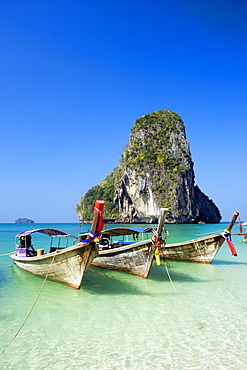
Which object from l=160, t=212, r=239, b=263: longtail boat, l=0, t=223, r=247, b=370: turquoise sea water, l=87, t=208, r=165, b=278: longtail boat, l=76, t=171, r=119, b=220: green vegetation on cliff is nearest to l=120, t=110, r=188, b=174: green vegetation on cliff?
l=76, t=171, r=119, b=220: green vegetation on cliff

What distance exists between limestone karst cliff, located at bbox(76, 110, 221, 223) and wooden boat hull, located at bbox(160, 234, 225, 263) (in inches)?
2087

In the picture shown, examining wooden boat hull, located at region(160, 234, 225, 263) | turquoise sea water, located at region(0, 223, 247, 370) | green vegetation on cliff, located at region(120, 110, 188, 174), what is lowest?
turquoise sea water, located at region(0, 223, 247, 370)

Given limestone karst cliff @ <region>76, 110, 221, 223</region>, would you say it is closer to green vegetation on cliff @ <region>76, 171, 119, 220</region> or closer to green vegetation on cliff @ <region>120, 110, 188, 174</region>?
green vegetation on cliff @ <region>120, 110, 188, 174</region>

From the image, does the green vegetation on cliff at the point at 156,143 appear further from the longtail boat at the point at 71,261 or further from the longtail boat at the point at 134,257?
the longtail boat at the point at 71,261

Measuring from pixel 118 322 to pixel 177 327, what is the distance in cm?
136

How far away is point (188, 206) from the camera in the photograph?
70.7 metres

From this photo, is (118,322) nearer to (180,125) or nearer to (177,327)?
(177,327)

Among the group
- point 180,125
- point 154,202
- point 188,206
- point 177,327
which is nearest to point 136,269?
point 177,327

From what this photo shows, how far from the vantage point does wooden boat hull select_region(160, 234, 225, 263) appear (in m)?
13.2

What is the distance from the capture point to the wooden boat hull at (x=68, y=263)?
27.0 ft

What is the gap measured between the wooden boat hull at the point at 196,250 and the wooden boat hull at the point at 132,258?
3.10m

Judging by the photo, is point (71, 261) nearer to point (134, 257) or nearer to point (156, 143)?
point (134, 257)

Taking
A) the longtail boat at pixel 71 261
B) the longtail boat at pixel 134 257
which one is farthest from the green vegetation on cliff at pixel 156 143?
the longtail boat at pixel 71 261

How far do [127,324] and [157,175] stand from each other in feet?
212
